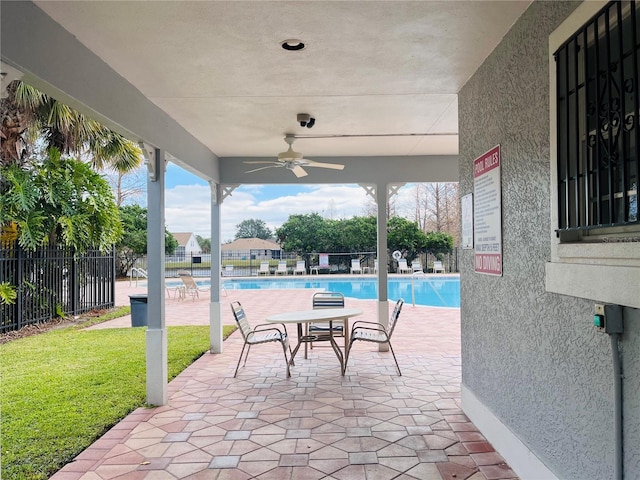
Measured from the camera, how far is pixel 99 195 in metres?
9.49

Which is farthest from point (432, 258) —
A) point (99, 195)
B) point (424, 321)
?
point (99, 195)

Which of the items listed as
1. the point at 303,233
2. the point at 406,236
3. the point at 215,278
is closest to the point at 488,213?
the point at 215,278

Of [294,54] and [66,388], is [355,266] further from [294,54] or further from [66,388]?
[294,54]

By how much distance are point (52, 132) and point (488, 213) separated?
8.71m

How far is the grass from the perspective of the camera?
3244 millimetres

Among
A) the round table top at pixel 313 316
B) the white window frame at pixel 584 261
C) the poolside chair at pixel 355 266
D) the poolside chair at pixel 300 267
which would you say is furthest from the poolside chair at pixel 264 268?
the white window frame at pixel 584 261

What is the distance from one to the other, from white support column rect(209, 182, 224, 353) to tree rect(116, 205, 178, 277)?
15366 millimetres

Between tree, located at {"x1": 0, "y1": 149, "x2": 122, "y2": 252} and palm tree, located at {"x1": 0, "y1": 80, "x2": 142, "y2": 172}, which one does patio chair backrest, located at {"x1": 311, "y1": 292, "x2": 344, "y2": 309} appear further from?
tree, located at {"x1": 0, "y1": 149, "x2": 122, "y2": 252}

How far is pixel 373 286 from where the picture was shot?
17.5 metres

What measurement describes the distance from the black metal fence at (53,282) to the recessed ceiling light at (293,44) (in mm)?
7302

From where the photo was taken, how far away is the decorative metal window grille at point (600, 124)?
1.75 m

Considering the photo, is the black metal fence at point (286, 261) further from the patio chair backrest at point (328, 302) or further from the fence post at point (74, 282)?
the patio chair backrest at point (328, 302)

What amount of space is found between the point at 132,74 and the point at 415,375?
163 inches

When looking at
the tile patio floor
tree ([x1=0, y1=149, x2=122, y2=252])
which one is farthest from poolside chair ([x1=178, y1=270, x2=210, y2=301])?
the tile patio floor
